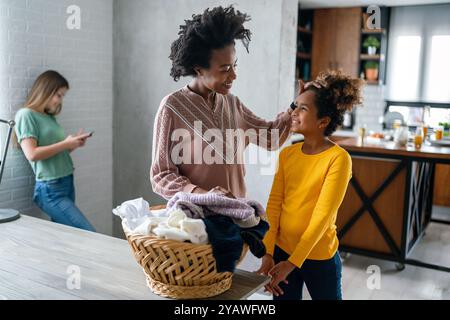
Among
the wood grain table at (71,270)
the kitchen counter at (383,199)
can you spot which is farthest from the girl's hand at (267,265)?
the kitchen counter at (383,199)

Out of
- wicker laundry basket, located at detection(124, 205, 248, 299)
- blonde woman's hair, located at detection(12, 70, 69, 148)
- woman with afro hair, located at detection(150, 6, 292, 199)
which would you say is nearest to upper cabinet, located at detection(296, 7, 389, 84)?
blonde woman's hair, located at detection(12, 70, 69, 148)

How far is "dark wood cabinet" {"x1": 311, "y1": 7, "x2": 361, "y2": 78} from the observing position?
6.38 metres

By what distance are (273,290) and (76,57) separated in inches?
97.2

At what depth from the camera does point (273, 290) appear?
1621 millimetres

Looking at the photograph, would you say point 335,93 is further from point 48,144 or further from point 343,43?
point 343,43

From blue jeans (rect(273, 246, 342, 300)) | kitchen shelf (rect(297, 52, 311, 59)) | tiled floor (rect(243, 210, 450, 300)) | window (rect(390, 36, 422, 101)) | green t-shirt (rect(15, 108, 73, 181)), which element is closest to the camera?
blue jeans (rect(273, 246, 342, 300))

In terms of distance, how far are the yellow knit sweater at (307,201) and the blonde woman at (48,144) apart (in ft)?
5.23

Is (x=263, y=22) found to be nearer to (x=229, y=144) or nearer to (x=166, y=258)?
(x=229, y=144)

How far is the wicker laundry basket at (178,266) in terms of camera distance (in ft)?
3.79

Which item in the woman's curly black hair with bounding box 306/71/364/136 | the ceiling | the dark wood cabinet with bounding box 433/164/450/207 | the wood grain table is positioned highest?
the ceiling

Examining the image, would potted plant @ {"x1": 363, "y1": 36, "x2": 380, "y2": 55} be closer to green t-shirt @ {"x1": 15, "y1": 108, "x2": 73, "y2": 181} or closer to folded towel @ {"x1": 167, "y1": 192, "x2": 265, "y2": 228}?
green t-shirt @ {"x1": 15, "y1": 108, "x2": 73, "y2": 181}

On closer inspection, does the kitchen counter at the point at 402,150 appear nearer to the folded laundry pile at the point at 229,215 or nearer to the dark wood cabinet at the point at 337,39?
the folded laundry pile at the point at 229,215

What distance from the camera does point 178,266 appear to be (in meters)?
1.17
